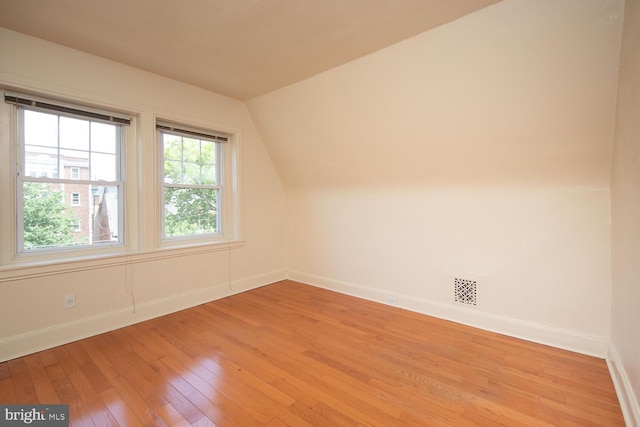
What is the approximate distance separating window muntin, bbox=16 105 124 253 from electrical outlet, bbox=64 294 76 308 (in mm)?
437

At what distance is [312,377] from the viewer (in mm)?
1993

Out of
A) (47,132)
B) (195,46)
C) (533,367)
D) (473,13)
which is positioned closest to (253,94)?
(195,46)

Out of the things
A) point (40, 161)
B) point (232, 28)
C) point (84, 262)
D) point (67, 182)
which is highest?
point (232, 28)

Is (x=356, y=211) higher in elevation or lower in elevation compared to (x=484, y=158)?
lower

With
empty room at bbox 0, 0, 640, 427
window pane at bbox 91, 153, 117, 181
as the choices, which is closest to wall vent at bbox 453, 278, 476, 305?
empty room at bbox 0, 0, 640, 427

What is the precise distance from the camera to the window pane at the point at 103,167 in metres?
2.70

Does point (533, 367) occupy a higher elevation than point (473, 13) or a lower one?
lower

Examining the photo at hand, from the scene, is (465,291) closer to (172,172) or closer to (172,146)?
(172,172)

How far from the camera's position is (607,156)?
7.06ft

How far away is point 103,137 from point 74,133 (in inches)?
8.7

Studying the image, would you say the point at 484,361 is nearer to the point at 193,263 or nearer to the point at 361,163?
the point at 361,163

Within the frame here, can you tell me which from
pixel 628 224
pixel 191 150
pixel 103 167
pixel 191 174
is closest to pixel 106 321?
pixel 103 167

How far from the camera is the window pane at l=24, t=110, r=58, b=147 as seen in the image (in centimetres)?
236

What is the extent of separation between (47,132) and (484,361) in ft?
13.2
